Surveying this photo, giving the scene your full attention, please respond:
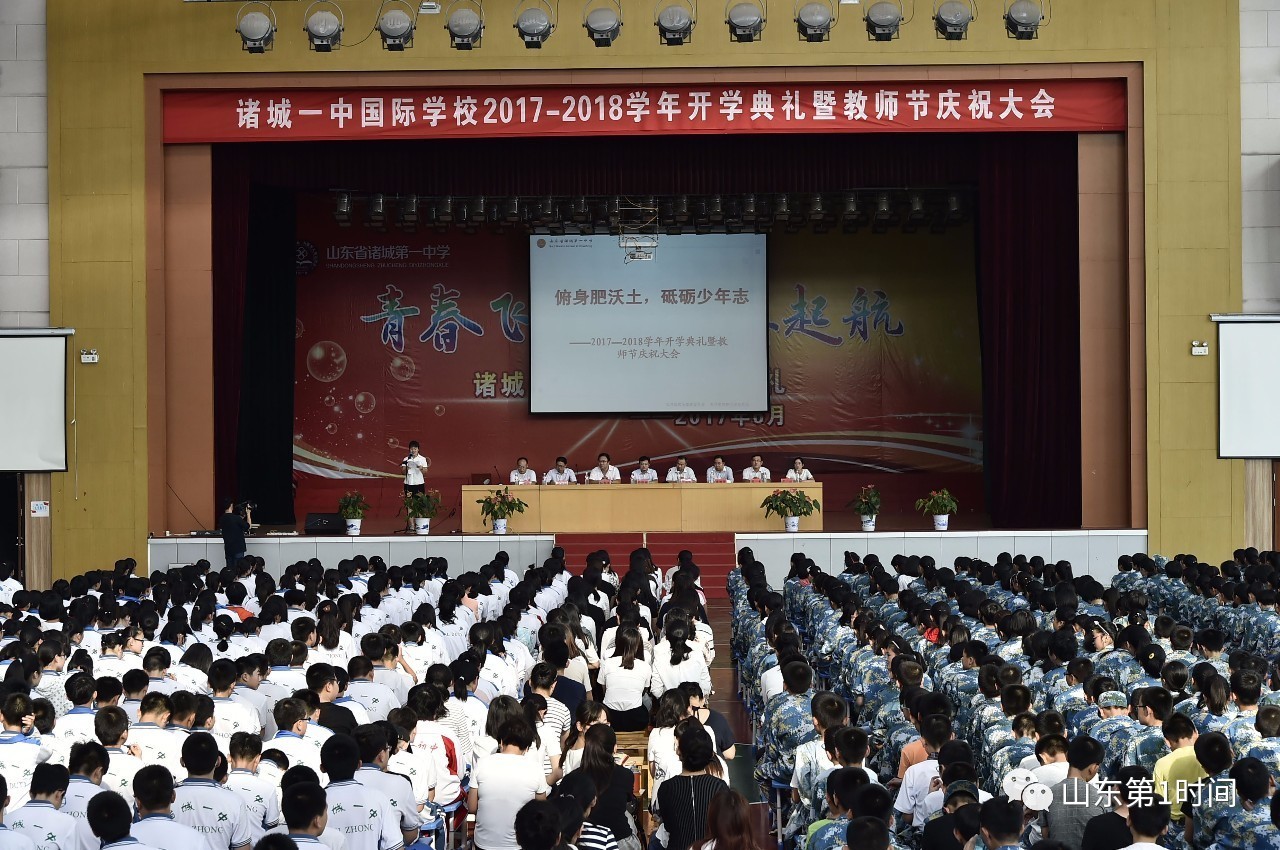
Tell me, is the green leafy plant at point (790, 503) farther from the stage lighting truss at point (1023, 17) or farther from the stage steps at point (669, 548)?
the stage lighting truss at point (1023, 17)

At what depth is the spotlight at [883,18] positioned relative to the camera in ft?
35.3

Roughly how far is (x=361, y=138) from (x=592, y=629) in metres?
6.91

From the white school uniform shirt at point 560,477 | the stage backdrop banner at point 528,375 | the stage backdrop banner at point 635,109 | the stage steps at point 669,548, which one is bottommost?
the stage steps at point 669,548

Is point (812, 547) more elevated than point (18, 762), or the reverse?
point (18, 762)

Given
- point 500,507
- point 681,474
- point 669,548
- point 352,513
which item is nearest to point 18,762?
point 500,507

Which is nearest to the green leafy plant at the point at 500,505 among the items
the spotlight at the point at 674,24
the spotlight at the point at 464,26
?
the spotlight at the point at 464,26

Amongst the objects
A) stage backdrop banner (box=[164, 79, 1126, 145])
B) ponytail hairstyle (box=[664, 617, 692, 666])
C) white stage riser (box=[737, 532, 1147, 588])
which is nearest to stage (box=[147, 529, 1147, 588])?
white stage riser (box=[737, 532, 1147, 588])

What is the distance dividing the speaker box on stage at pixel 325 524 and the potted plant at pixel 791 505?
399cm

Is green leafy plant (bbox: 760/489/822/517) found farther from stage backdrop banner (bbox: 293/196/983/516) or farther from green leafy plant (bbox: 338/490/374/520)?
green leafy plant (bbox: 338/490/374/520)

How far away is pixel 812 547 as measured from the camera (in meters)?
13.5

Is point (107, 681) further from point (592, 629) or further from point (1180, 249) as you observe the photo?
point (1180, 249)

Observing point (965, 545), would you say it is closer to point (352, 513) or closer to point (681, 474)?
point (681, 474)

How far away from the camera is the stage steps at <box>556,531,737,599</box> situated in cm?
1369

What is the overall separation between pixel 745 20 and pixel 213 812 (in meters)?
8.23
